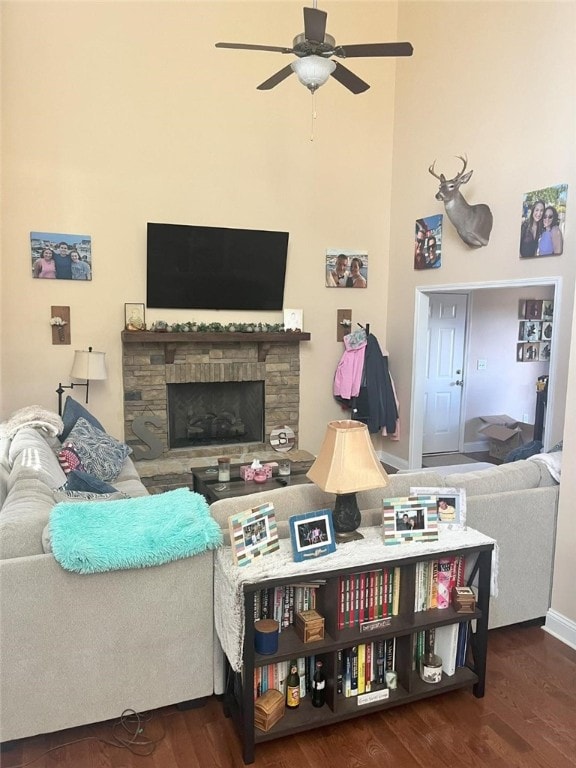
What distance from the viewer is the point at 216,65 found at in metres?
5.27

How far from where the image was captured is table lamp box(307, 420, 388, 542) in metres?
2.21

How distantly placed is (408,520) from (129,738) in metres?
1.37

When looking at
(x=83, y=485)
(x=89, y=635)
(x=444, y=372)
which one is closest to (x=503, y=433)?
(x=444, y=372)

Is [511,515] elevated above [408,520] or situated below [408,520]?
below

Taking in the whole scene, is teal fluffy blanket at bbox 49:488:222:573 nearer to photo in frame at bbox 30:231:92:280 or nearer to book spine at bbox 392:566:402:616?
book spine at bbox 392:566:402:616

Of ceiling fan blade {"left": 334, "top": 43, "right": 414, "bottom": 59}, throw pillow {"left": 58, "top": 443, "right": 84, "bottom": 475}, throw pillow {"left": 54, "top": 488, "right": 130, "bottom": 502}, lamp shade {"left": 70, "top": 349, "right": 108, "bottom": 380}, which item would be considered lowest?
throw pillow {"left": 58, "top": 443, "right": 84, "bottom": 475}

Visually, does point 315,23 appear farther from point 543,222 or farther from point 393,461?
point 393,461

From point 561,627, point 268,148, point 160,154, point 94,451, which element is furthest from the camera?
point 268,148

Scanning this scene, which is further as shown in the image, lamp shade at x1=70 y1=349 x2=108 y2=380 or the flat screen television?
the flat screen television

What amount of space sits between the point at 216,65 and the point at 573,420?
4531mm

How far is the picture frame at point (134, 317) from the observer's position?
522 centimetres

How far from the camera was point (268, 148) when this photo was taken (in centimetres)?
557

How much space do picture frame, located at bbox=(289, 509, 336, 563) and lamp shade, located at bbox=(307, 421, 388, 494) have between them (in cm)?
12

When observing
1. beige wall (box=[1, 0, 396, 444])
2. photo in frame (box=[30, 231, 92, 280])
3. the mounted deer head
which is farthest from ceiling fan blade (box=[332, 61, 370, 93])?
photo in frame (box=[30, 231, 92, 280])
